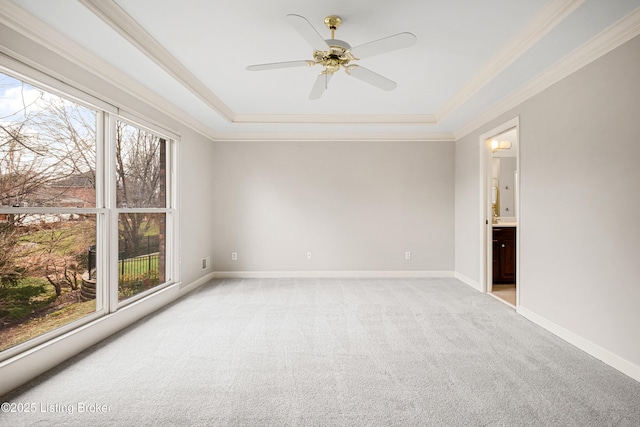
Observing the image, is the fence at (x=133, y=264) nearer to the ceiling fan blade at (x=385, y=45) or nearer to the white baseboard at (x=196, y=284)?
the white baseboard at (x=196, y=284)

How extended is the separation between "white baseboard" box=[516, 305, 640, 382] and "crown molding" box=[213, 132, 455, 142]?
2955 millimetres

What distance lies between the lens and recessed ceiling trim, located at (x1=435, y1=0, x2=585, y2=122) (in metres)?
2.04

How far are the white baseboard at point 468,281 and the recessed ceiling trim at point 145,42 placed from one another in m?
4.30

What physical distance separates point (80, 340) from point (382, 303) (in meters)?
2.97

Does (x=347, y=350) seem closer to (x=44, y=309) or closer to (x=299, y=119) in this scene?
(x=44, y=309)

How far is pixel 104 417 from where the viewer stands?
1.71 metres

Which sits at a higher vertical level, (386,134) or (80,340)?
(386,134)

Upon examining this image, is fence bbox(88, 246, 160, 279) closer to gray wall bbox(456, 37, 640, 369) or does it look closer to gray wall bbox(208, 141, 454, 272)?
gray wall bbox(208, 141, 454, 272)

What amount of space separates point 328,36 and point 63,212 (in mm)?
2506

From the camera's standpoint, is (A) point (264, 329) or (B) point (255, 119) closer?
(A) point (264, 329)

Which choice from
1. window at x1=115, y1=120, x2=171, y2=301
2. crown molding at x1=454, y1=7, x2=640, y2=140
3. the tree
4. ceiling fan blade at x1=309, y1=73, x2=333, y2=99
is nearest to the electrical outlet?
window at x1=115, y1=120, x2=171, y2=301

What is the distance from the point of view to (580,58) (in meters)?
2.47

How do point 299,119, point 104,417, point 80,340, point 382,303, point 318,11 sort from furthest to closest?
point 299,119
point 382,303
point 80,340
point 318,11
point 104,417

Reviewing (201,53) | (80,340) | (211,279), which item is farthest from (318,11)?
(211,279)
